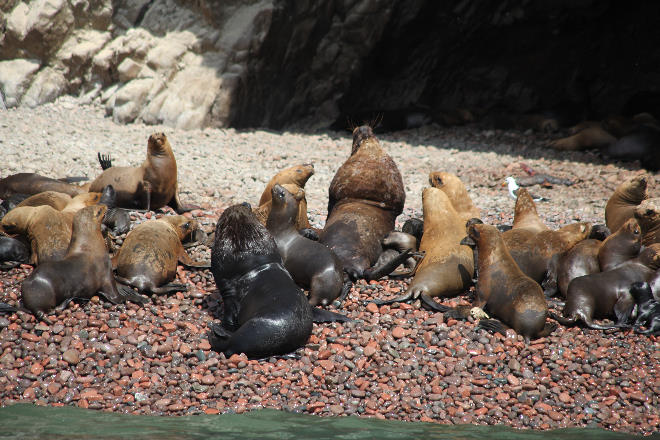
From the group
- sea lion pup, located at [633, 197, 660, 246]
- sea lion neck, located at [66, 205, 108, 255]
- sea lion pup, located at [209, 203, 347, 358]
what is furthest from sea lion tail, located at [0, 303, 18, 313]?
sea lion pup, located at [633, 197, 660, 246]

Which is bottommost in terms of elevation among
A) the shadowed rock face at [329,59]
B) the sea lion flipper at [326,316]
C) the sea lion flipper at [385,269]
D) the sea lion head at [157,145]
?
the sea lion flipper at [326,316]

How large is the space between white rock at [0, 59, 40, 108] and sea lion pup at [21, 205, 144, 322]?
833 cm

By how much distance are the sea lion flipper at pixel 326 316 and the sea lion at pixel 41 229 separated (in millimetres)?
2493

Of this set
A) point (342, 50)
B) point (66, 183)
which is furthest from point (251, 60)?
point (66, 183)

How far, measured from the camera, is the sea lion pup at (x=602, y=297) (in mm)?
5613

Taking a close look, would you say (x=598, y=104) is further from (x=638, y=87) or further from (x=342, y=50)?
(x=342, y=50)

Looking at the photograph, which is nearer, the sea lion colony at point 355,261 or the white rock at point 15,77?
the sea lion colony at point 355,261

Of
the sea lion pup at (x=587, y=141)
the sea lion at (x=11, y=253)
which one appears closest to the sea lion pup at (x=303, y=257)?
the sea lion at (x=11, y=253)

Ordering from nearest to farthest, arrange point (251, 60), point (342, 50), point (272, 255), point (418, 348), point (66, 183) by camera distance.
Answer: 1. point (418, 348)
2. point (272, 255)
3. point (66, 183)
4. point (251, 60)
5. point (342, 50)

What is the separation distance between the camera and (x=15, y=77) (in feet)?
43.1

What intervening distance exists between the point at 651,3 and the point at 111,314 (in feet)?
49.8

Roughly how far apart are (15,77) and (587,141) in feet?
39.0

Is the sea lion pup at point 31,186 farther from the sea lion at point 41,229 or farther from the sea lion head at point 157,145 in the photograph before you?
the sea lion at point 41,229

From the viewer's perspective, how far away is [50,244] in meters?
6.25
